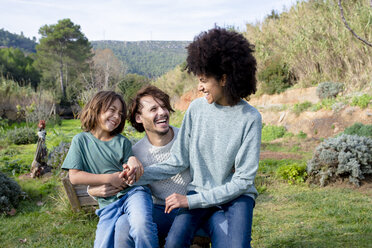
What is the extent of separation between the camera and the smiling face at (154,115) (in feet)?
7.44

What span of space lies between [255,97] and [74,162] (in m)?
12.0

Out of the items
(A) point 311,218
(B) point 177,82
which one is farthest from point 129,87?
(B) point 177,82

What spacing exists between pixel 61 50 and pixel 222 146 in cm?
4598

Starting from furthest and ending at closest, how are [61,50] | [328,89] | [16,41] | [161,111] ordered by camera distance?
[16,41] < [61,50] < [328,89] < [161,111]

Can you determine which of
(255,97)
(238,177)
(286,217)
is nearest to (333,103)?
(255,97)

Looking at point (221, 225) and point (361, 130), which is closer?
point (221, 225)

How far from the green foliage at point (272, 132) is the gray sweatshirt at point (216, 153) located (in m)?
8.18

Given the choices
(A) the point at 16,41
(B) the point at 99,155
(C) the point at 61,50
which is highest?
(A) the point at 16,41

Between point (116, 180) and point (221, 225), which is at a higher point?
point (116, 180)

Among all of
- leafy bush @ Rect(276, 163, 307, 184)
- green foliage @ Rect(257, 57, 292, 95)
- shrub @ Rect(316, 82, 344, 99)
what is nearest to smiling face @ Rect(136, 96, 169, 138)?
leafy bush @ Rect(276, 163, 307, 184)

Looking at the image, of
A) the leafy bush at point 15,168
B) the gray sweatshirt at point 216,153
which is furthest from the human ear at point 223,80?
the leafy bush at point 15,168

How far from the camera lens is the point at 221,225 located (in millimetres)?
1893

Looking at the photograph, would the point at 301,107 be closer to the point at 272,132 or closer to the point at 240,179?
the point at 272,132

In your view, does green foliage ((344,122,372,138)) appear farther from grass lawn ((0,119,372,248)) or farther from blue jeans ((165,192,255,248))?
blue jeans ((165,192,255,248))
